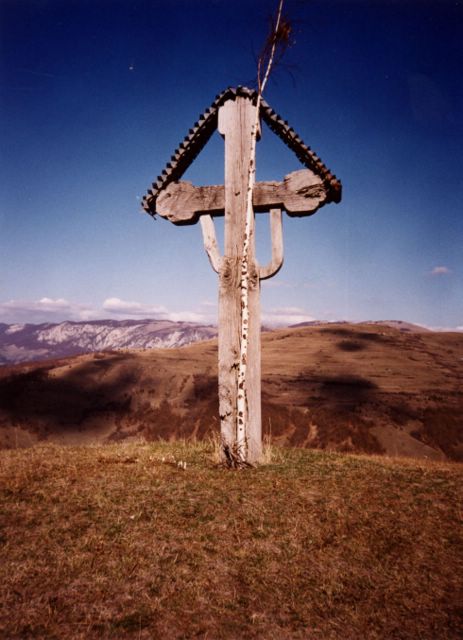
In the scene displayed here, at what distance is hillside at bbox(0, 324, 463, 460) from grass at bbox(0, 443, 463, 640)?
4.61 meters

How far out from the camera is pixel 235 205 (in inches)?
217

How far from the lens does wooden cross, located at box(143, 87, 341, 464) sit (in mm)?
5117

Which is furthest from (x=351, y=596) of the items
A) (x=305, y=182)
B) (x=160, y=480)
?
(x=305, y=182)

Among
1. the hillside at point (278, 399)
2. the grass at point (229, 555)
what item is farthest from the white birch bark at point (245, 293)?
the hillside at point (278, 399)

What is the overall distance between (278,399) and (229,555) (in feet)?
28.9

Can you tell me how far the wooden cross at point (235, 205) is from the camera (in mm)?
5117

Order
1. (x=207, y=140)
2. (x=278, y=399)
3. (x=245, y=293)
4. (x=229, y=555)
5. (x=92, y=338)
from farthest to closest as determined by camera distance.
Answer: (x=92, y=338)
(x=278, y=399)
(x=207, y=140)
(x=245, y=293)
(x=229, y=555)

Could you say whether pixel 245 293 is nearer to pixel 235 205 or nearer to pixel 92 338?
pixel 235 205

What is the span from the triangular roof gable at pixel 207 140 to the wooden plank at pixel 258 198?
112mm

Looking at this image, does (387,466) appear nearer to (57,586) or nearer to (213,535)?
(213,535)

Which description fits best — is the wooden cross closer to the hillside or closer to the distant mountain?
the hillside

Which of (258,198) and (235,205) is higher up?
(258,198)

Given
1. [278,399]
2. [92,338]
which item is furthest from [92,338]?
[278,399]

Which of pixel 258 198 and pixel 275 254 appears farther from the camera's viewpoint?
pixel 258 198
